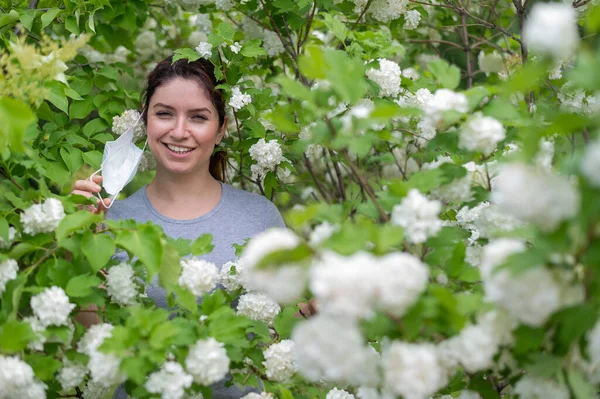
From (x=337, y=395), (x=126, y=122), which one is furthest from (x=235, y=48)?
(x=337, y=395)

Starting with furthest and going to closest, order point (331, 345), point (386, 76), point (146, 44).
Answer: point (146, 44) → point (386, 76) → point (331, 345)

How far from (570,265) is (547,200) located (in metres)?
0.18

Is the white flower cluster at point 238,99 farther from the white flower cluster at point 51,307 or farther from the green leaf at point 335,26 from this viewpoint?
the white flower cluster at point 51,307

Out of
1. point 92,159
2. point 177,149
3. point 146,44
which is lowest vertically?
point 146,44

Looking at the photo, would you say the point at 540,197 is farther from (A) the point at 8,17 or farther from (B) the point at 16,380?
(A) the point at 8,17

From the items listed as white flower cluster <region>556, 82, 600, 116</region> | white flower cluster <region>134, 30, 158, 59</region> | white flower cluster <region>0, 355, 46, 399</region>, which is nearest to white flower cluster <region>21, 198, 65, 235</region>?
white flower cluster <region>0, 355, 46, 399</region>

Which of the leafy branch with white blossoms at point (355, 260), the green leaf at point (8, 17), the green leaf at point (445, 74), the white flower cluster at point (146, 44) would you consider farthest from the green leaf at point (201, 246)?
the white flower cluster at point (146, 44)

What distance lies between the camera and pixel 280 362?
202cm

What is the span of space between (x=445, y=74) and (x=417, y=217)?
1.48ft

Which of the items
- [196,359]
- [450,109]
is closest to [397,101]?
[450,109]

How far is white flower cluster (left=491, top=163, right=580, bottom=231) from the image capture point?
1.11m

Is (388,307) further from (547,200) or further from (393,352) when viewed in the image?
(547,200)

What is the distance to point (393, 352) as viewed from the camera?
4.13ft

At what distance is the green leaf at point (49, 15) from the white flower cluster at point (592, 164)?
2365 mm
